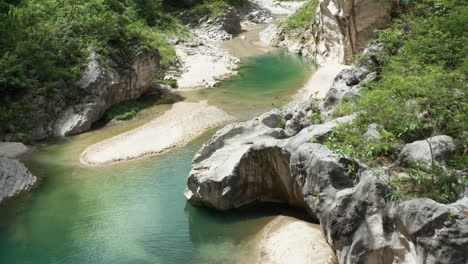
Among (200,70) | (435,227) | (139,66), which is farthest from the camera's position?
(200,70)

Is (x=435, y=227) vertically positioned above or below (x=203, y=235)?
above

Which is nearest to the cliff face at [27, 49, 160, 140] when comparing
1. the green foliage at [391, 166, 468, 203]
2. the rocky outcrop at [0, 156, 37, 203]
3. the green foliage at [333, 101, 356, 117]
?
the rocky outcrop at [0, 156, 37, 203]

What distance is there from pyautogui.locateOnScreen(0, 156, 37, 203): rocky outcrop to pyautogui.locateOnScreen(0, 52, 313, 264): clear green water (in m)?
0.50

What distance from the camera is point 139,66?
30.0 meters

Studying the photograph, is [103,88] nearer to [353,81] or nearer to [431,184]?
[353,81]

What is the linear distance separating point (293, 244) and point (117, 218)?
691cm

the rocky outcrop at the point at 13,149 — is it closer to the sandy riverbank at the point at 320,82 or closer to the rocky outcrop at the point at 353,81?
the rocky outcrop at the point at 353,81

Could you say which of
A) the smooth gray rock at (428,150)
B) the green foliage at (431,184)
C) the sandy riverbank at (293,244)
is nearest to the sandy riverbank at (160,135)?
the sandy riverbank at (293,244)

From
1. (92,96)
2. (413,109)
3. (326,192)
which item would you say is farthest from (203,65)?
(326,192)

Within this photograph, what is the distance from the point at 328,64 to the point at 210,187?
24.7 metres

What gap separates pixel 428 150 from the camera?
36.5 ft

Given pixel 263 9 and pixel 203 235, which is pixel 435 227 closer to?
pixel 203 235

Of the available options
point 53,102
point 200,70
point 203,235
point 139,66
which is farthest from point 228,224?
point 200,70

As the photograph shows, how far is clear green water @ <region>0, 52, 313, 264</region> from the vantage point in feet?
46.2
